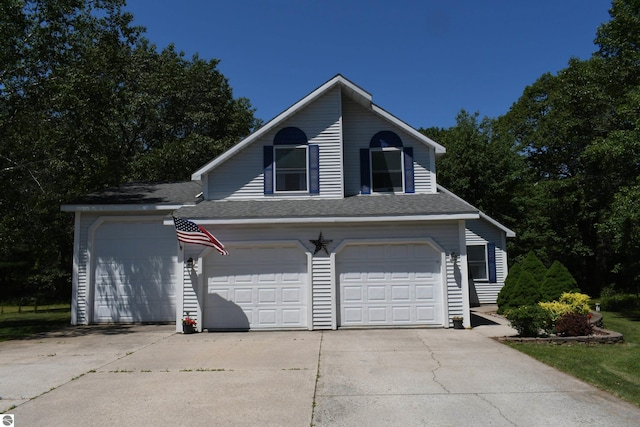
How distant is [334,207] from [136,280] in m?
6.50

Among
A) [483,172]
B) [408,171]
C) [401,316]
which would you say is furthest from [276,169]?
[483,172]

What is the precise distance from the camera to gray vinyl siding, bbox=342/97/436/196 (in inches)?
556

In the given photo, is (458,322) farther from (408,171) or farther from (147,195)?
(147,195)

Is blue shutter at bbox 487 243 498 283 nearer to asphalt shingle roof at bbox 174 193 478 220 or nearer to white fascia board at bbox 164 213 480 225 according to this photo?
asphalt shingle roof at bbox 174 193 478 220

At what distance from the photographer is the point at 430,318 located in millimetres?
12344

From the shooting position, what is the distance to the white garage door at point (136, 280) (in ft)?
45.8

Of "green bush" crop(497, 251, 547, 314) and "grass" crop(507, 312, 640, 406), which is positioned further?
"green bush" crop(497, 251, 547, 314)

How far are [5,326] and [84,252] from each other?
4.30 metres

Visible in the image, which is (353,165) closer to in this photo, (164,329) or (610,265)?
(164,329)

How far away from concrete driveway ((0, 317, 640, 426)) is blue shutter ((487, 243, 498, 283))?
9.63m

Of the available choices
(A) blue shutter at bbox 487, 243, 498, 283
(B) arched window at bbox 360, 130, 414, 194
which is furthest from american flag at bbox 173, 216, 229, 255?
(A) blue shutter at bbox 487, 243, 498, 283

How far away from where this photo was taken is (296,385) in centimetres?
660

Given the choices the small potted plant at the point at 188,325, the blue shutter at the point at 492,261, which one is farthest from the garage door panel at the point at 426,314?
the blue shutter at the point at 492,261

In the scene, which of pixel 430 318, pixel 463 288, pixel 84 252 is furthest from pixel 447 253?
pixel 84 252
